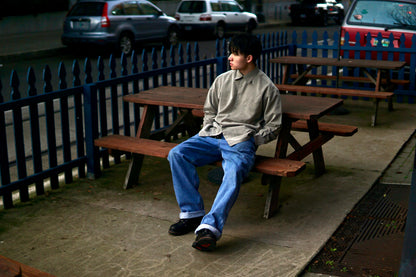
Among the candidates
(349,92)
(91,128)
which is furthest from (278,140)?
(349,92)

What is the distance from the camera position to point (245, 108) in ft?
15.4

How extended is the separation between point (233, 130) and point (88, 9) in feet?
46.3

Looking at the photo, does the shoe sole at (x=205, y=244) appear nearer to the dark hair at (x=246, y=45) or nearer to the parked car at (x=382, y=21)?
the dark hair at (x=246, y=45)

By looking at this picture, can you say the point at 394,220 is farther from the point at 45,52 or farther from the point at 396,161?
the point at 45,52

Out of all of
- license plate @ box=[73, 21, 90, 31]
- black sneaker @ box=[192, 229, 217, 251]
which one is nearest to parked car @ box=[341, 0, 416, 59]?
black sneaker @ box=[192, 229, 217, 251]

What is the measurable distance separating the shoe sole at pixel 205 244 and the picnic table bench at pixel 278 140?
2.54 ft

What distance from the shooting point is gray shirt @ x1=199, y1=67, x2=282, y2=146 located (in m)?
4.62

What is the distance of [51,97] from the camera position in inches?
212

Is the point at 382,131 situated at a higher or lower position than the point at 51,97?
lower

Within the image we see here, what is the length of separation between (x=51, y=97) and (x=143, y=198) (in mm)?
1254

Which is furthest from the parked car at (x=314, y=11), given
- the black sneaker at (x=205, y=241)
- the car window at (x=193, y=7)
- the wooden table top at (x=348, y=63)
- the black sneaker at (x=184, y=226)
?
the black sneaker at (x=205, y=241)

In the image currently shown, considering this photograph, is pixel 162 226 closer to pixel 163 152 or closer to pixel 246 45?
pixel 163 152

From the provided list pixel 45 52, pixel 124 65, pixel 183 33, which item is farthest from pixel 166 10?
pixel 124 65

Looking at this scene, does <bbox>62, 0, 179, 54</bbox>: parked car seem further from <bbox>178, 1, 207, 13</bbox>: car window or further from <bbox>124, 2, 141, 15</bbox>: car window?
<bbox>178, 1, 207, 13</bbox>: car window
